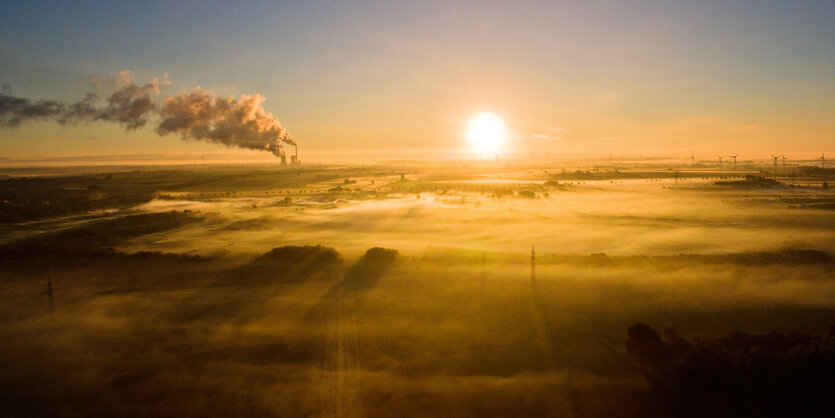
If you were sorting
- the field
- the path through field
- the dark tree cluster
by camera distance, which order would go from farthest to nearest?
the field → the path through field → the dark tree cluster

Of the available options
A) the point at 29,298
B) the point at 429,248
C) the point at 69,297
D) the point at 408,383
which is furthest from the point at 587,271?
the point at 29,298

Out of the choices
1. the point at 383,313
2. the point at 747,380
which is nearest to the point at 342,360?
the point at 383,313

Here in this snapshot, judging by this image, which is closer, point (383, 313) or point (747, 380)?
point (747, 380)

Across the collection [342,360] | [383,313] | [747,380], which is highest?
[747,380]

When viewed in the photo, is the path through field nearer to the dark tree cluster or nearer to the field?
the field

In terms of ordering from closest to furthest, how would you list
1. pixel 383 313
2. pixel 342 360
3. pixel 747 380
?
pixel 747 380
pixel 342 360
pixel 383 313

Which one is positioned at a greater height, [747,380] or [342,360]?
[747,380]

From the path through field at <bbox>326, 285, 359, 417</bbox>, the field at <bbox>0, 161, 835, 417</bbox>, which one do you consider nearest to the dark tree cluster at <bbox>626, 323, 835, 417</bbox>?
the field at <bbox>0, 161, 835, 417</bbox>

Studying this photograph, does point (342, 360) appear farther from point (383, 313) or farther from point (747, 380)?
point (747, 380)

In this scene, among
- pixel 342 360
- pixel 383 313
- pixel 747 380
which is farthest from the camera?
pixel 383 313

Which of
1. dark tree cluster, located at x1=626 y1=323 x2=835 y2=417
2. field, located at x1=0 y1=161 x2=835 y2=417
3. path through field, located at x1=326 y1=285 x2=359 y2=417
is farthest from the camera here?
field, located at x1=0 y1=161 x2=835 y2=417
